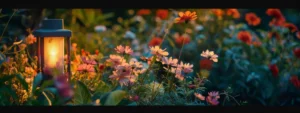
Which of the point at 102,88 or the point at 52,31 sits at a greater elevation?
the point at 52,31

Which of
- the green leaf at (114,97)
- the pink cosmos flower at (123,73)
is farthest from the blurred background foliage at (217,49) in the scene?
the green leaf at (114,97)

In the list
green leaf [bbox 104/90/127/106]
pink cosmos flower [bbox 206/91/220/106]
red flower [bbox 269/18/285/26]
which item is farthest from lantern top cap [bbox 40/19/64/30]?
red flower [bbox 269/18/285/26]

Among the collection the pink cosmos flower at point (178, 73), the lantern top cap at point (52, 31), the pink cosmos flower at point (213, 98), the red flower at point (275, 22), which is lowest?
the pink cosmos flower at point (213, 98)

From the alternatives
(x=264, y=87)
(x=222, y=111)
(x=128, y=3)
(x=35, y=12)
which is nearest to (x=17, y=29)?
(x=35, y=12)

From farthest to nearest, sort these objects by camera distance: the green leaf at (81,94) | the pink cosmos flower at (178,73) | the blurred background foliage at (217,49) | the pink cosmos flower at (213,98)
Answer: the blurred background foliage at (217,49)
the pink cosmos flower at (178,73)
the pink cosmos flower at (213,98)
the green leaf at (81,94)

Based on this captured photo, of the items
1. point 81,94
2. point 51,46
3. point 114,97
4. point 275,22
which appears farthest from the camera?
point 275,22

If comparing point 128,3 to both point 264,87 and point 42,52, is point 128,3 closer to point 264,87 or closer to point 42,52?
point 42,52

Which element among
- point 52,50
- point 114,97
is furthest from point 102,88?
point 114,97

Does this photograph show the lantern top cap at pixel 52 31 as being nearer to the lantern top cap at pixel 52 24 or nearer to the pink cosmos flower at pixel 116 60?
the lantern top cap at pixel 52 24

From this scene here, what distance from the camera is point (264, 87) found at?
438cm

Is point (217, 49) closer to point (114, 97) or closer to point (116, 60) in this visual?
point (116, 60)

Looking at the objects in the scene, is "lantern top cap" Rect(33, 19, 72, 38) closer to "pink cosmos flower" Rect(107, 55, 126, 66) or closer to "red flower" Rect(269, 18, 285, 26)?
"pink cosmos flower" Rect(107, 55, 126, 66)

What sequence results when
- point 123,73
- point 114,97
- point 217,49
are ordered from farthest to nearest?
point 217,49 → point 123,73 → point 114,97

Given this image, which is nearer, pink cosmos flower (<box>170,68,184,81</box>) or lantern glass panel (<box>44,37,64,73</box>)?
pink cosmos flower (<box>170,68,184,81</box>)
